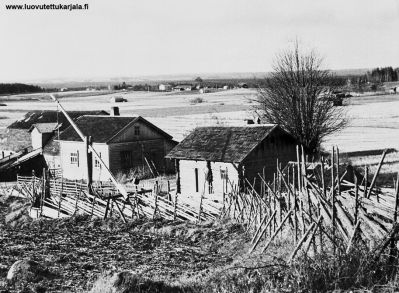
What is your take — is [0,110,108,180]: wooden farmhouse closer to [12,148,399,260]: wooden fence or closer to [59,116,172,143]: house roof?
[59,116,172,143]: house roof

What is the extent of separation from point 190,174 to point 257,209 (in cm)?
1417

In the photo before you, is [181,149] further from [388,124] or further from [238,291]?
[388,124]

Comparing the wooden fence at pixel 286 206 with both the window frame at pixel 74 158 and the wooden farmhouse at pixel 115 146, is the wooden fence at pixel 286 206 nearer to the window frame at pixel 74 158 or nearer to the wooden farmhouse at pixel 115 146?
the wooden farmhouse at pixel 115 146

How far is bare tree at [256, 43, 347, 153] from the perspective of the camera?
42.8 metres

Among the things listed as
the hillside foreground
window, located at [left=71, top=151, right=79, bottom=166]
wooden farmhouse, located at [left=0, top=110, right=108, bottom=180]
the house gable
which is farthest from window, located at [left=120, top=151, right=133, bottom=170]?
the hillside foreground

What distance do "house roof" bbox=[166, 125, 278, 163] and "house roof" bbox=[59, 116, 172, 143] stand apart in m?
10.7

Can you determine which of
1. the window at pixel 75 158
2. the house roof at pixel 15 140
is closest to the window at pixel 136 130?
the window at pixel 75 158

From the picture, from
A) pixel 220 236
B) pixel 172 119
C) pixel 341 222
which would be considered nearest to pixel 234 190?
pixel 220 236

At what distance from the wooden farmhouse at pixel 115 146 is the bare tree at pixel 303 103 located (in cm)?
895

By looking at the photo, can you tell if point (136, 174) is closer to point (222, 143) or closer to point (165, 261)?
point (222, 143)

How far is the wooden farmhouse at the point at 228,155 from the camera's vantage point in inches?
1249

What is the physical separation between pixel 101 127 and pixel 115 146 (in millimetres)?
2897

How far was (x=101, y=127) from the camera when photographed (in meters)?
45.9

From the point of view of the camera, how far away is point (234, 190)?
23.4 m
